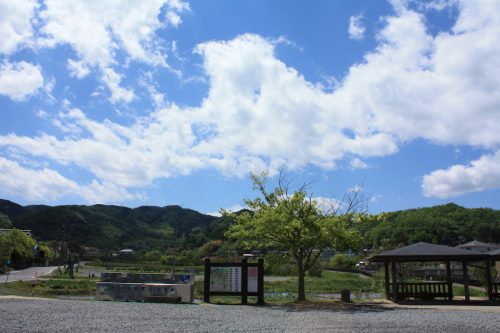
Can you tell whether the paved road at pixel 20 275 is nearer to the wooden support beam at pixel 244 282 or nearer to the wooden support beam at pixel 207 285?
the wooden support beam at pixel 207 285

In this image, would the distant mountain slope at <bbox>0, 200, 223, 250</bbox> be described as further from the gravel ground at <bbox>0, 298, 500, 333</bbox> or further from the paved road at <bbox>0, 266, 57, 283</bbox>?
the gravel ground at <bbox>0, 298, 500, 333</bbox>

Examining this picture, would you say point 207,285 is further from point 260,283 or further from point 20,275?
point 20,275

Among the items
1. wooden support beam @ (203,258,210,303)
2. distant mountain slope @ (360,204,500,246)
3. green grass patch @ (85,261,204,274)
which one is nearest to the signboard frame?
wooden support beam @ (203,258,210,303)

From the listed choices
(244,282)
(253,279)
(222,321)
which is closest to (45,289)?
(244,282)

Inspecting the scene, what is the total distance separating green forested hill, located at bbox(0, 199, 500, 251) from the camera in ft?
325

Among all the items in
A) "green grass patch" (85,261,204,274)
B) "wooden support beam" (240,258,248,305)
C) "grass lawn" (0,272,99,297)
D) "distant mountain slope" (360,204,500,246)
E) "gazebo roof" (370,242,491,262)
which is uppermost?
"distant mountain slope" (360,204,500,246)

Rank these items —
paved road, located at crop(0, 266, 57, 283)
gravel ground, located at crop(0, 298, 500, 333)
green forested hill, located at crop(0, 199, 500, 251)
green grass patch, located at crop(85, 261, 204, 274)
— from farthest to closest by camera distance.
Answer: green forested hill, located at crop(0, 199, 500, 251), green grass patch, located at crop(85, 261, 204, 274), paved road, located at crop(0, 266, 57, 283), gravel ground, located at crop(0, 298, 500, 333)

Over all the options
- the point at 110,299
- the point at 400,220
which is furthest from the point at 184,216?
the point at 110,299

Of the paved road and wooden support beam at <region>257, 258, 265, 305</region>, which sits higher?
wooden support beam at <region>257, 258, 265, 305</region>

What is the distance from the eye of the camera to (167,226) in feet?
542

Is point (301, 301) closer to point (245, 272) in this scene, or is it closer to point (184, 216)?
point (245, 272)

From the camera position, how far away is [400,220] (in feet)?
357

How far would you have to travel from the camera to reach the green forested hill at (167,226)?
99.2 meters

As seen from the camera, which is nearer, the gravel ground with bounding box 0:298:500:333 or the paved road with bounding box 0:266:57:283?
the gravel ground with bounding box 0:298:500:333
